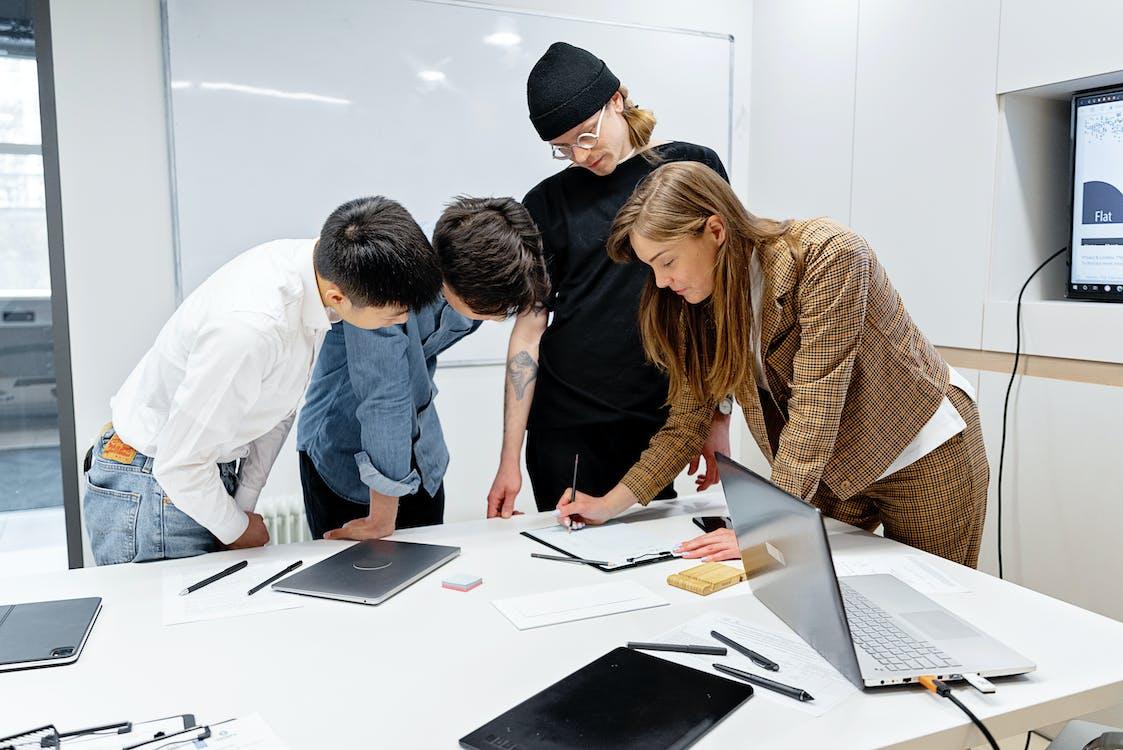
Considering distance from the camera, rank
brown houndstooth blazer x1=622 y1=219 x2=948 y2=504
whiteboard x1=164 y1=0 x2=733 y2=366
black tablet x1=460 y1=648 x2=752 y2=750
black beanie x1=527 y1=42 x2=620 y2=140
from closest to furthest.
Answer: black tablet x1=460 y1=648 x2=752 y2=750 → brown houndstooth blazer x1=622 y1=219 x2=948 y2=504 → black beanie x1=527 y1=42 x2=620 y2=140 → whiteboard x1=164 y1=0 x2=733 y2=366

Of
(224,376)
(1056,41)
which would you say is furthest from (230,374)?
(1056,41)

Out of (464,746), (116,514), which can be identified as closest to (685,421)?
(464,746)

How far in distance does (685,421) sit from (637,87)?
78.4 inches

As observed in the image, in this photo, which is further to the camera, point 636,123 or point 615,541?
point 636,123

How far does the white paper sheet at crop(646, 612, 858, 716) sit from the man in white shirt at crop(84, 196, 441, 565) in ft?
2.30

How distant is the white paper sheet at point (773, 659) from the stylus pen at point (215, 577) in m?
0.74

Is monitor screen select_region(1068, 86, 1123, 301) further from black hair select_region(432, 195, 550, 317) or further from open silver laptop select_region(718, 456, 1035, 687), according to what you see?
black hair select_region(432, 195, 550, 317)

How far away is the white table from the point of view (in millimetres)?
949

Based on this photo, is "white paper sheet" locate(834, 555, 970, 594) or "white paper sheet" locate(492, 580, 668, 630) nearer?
"white paper sheet" locate(492, 580, 668, 630)

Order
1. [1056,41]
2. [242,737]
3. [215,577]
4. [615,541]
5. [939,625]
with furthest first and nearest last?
[1056,41]
[615,541]
[215,577]
[939,625]
[242,737]

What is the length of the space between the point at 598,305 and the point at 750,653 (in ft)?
3.47

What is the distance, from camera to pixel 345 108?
2.87 metres

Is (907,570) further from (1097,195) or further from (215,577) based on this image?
(1097,195)

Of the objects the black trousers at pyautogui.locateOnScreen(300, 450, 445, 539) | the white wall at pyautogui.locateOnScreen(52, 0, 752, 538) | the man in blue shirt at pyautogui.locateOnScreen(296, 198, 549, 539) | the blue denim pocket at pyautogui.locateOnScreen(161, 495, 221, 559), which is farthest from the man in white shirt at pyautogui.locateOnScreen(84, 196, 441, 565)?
the white wall at pyautogui.locateOnScreen(52, 0, 752, 538)
